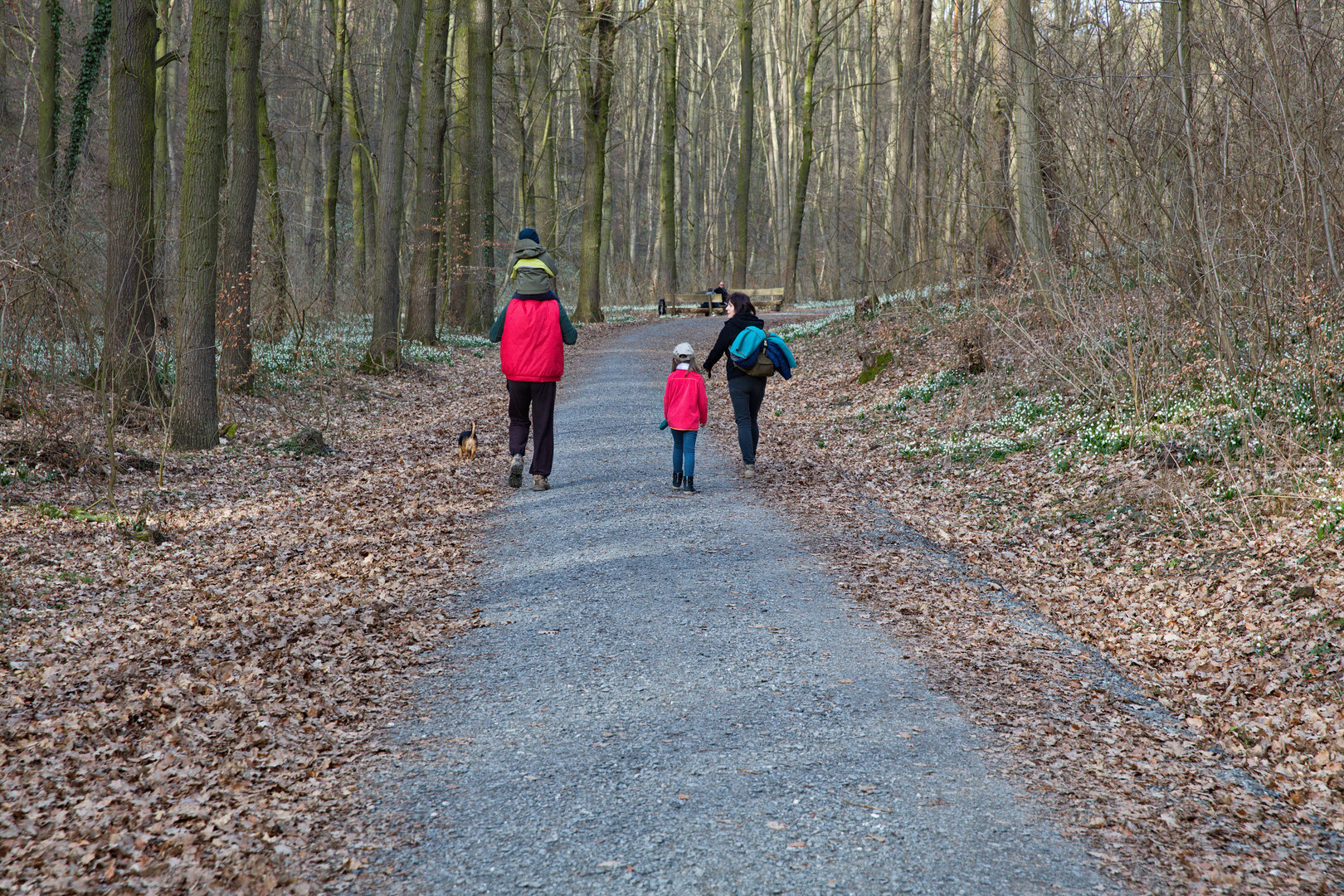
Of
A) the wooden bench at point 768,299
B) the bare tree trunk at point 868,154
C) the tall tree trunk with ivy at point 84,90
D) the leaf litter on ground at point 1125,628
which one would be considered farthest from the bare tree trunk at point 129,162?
the wooden bench at point 768,299

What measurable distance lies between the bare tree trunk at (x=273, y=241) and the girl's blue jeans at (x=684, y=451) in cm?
881

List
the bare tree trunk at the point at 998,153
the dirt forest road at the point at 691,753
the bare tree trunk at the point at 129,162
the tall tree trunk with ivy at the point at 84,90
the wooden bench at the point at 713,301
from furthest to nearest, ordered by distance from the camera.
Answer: the wooden bench at the point at 713,301, the tall tree trunk with ivy at the point at 84,90, the bare tree trunk at the point at 998,153, the bare tree trunk at the point at 129,162, the dirt forest road at the point at 691,753

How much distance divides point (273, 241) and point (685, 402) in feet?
45.1

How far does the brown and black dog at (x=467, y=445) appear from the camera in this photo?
10969mm

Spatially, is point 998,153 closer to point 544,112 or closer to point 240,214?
point 240,214

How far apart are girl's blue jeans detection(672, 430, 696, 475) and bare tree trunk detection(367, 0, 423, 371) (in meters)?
10.0

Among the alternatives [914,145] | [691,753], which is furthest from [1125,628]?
[914,145]

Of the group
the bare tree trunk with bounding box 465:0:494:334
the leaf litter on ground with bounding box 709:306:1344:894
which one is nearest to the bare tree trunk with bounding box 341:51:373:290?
the bare tree trunk with bounding box 465:0:494:334

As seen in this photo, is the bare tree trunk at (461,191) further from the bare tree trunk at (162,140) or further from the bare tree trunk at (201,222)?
the bare tree trunk at (201,222)

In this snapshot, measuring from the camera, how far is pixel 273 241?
19.0m

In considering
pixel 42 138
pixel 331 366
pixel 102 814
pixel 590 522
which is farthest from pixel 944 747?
pixel 42 138

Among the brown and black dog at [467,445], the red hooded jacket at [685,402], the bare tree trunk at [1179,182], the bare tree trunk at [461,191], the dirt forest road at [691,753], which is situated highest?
the bare tree trunk at [461,191]

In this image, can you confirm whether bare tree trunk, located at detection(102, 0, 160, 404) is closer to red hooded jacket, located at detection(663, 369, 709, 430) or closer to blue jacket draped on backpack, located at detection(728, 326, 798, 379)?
red hooded jacket, located at detection(663, 369, 709, 430)

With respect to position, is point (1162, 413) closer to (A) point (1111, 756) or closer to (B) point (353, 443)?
(A) point (1111, 756)
